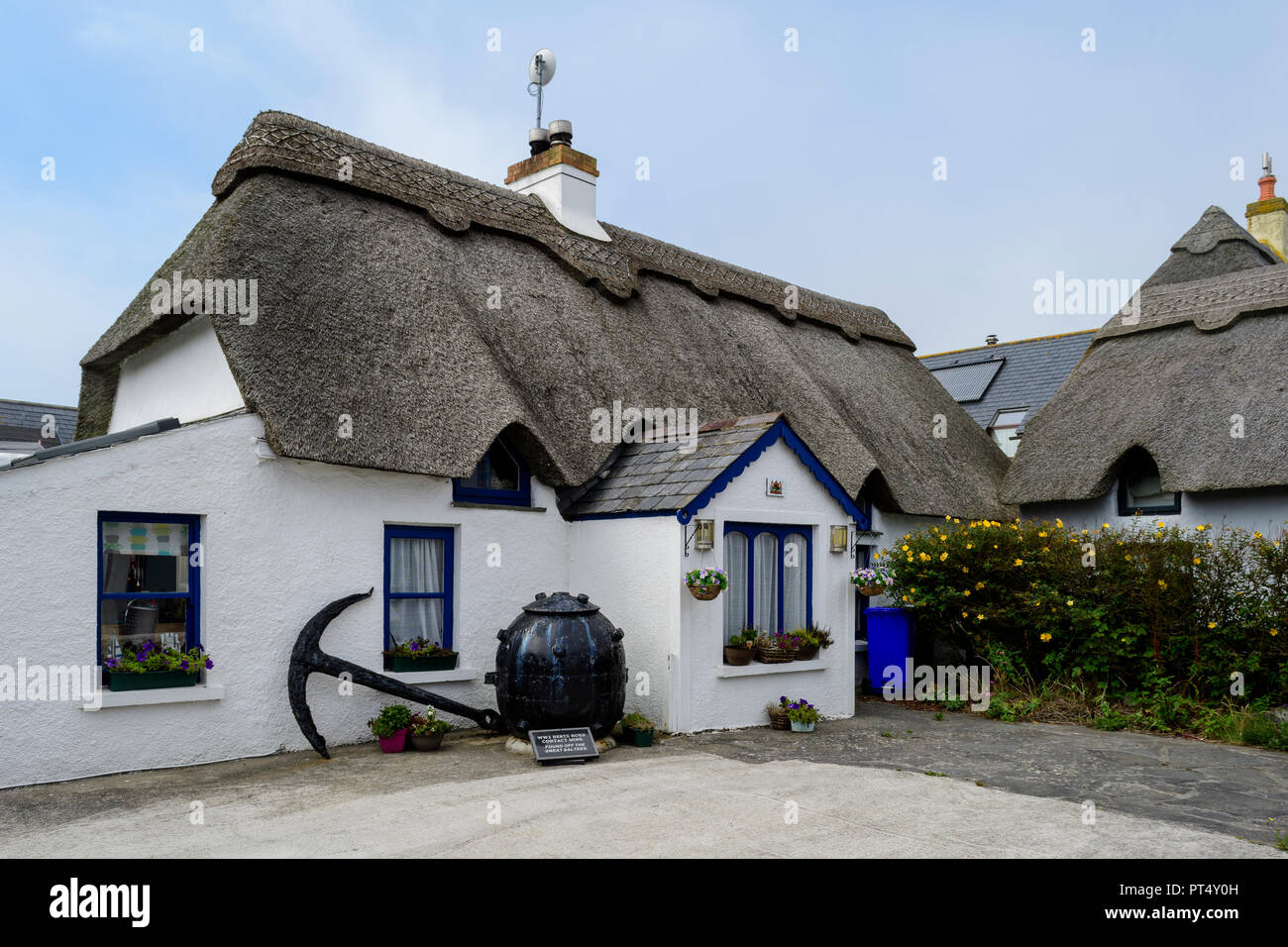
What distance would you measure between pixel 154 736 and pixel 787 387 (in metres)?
9.26

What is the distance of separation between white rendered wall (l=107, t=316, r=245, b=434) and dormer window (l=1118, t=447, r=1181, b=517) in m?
12.7

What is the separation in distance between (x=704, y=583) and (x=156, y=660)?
4.72 metres

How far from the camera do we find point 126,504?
7.84m

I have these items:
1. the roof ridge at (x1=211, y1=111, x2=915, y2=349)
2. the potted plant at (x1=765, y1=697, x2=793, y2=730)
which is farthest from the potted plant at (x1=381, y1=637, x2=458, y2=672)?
the roof ridge at (x1=211, y1=111, x2=915, y2=349)

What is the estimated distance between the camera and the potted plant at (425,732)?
346 inches

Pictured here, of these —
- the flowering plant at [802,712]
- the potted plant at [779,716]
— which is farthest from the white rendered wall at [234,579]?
the flowering plant at [802,712]

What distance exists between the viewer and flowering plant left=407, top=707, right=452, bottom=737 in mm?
8797

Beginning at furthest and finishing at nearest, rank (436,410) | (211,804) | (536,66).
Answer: (536,66) < (436,410) < (211,804)

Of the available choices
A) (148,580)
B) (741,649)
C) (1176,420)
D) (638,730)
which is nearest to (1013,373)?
(1176,420)

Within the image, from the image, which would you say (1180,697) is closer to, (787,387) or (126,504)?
(787,387)

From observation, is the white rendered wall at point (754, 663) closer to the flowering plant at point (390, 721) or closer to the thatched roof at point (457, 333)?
the thatched roof at point (457, 333)
